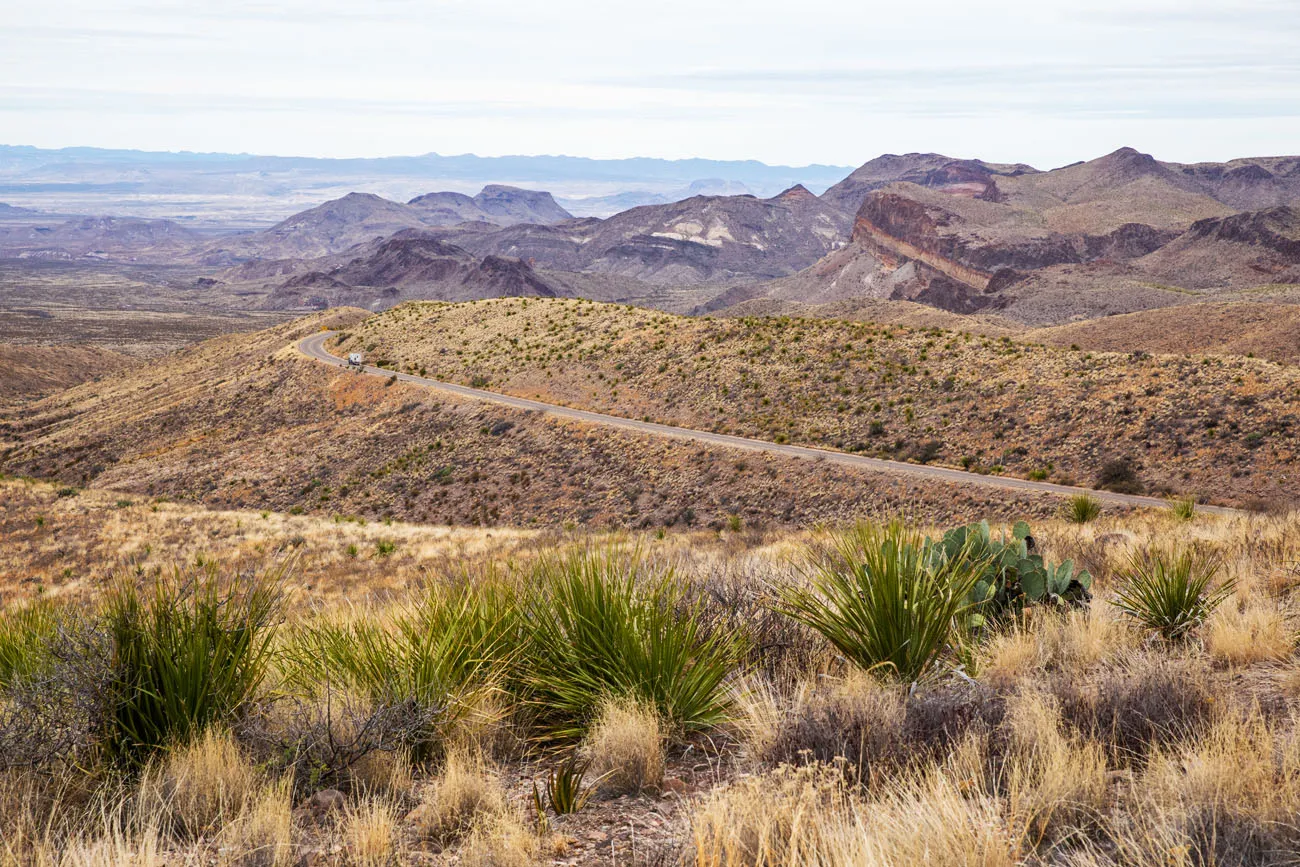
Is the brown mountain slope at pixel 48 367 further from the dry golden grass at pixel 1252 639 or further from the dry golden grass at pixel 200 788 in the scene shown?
the dry golden grass at pixel 1252 639

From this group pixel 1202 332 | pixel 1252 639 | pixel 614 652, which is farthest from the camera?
pixel 1202 332

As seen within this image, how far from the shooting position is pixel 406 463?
43469mm

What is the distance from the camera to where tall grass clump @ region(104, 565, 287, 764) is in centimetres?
455

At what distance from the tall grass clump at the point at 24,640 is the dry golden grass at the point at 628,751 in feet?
10.2

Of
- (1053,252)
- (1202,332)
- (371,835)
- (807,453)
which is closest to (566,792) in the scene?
(371,835)

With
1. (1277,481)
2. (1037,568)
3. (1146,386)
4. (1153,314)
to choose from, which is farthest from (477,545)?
(1153,314)

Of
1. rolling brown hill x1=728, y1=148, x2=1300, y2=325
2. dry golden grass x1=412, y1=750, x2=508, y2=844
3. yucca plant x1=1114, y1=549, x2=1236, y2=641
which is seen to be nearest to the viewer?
dry golden grass x1=412, y1=750, x2=508, y2=844

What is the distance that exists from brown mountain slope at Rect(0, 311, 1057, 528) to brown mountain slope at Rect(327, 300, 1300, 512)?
4.12m

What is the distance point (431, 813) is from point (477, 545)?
20324 millimetres

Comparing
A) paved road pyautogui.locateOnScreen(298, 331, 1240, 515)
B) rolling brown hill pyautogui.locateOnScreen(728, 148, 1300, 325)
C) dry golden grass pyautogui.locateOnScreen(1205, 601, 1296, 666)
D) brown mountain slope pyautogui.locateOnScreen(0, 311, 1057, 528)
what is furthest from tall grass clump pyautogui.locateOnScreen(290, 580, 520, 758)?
rolling brown hill pyautogui.locateOnScreen(728, 148, 1300, 325)

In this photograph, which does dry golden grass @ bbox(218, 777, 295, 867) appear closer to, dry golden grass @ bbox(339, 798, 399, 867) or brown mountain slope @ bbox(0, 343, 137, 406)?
dry golden grass @ bbox(339, 798, 399, 867)

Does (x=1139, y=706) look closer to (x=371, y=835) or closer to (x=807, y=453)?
(x=371, y=835)

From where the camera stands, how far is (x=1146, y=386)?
111 ft

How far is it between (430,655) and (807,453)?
30.7m
